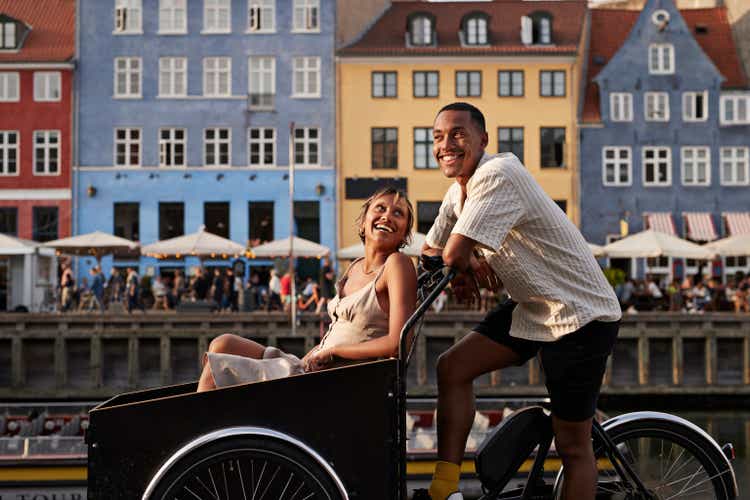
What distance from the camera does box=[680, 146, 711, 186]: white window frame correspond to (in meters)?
40.6

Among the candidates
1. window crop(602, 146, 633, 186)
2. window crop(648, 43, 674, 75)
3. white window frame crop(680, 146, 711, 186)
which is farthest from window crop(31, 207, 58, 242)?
white window frame crop(680, 146, 711, 186)

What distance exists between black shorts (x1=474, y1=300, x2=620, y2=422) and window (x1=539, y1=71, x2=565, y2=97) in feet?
123

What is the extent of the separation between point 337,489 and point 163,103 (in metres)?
38.8

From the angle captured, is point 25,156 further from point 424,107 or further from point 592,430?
point 592,430

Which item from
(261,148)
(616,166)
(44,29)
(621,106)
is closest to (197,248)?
(261,148)

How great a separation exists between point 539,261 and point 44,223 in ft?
126

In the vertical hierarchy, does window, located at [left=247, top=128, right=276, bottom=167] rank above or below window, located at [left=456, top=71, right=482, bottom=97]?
below

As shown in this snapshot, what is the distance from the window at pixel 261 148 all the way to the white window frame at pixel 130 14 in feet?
19.4

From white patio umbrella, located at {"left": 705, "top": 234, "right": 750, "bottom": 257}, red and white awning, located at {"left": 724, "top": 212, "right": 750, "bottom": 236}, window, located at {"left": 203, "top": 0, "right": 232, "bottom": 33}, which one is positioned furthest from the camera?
window, located at {"left": 203, "top": 0, "right": 232, "bottom": 33}

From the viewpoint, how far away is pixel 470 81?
41094 mm

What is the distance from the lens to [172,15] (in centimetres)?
4144

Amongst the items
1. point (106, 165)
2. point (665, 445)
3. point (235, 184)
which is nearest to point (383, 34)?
point (235, 184)

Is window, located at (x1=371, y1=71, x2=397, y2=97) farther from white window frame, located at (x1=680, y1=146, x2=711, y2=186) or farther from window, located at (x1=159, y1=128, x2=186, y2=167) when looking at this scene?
white window frame, located at (x1=680, y1=146, x2=711, y2=186)

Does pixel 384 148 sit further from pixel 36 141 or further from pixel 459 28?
pixel 36 141
